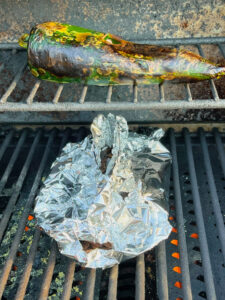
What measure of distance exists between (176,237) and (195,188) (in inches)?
9.6

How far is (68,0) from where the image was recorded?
4.38ft

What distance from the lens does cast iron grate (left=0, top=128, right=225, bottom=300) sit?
1.08 metres

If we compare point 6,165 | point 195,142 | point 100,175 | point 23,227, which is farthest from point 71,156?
point 195,142

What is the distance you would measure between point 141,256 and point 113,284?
0.52ft

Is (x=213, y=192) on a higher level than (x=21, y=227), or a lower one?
higher

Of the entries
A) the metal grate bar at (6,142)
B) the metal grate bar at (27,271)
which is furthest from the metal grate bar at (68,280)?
the metal grate bar at (6,142)

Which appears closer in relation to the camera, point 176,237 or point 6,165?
point 176,237

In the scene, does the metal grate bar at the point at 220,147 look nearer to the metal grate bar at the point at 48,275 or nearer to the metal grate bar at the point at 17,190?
the metal grate bar at the point at 48,275

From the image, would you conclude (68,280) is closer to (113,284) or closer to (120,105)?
(113,284)

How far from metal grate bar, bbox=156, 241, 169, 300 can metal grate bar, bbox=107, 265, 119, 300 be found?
6.5 inches

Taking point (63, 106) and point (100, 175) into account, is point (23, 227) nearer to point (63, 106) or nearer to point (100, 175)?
point (100, 175)

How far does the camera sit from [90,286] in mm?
1057

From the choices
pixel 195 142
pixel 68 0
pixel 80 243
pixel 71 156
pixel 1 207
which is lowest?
pixel 80 243

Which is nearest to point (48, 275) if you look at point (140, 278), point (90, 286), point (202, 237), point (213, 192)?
point (90, 286)
